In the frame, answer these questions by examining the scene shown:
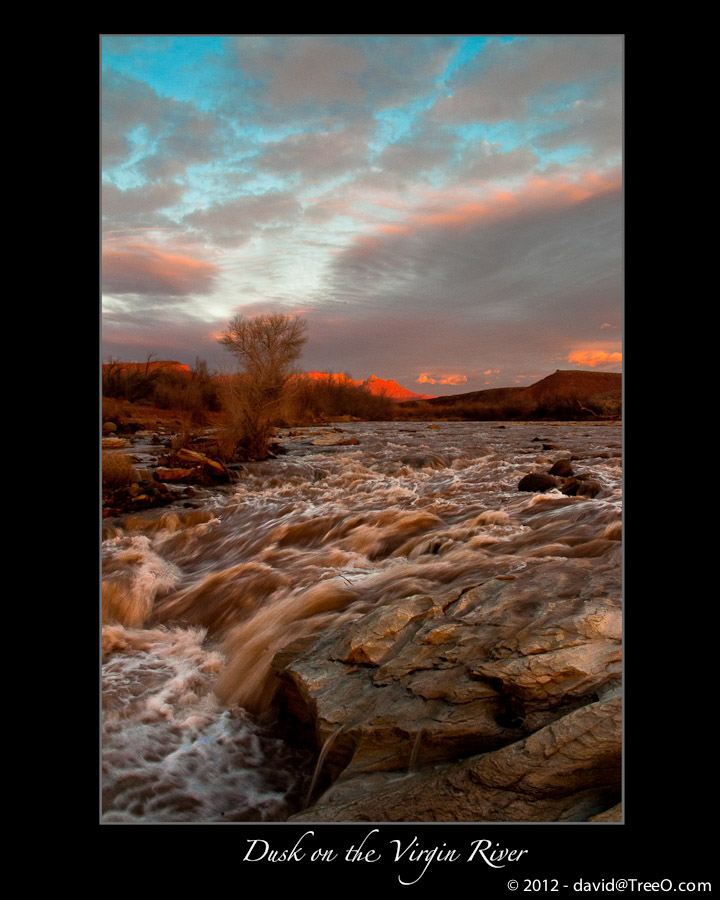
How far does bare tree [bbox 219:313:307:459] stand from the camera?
2.87m

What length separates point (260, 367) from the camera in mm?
3057

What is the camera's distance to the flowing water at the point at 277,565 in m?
2.30

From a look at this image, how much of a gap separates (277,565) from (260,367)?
1315 millimetres

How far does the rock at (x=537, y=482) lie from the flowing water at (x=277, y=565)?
0.14 ft

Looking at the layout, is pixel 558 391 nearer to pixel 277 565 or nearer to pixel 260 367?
pixel 260 367

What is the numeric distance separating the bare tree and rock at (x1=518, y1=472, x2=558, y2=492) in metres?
1.79

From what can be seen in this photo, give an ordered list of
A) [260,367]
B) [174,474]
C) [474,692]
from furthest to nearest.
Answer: [174,474]
[260,367]
[474,692]

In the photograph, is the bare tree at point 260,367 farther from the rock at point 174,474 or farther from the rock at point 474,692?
the rock at point 474,692

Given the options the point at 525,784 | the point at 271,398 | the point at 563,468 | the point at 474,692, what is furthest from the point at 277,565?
the point at 563,468

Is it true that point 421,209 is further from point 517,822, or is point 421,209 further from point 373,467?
point 517,822
